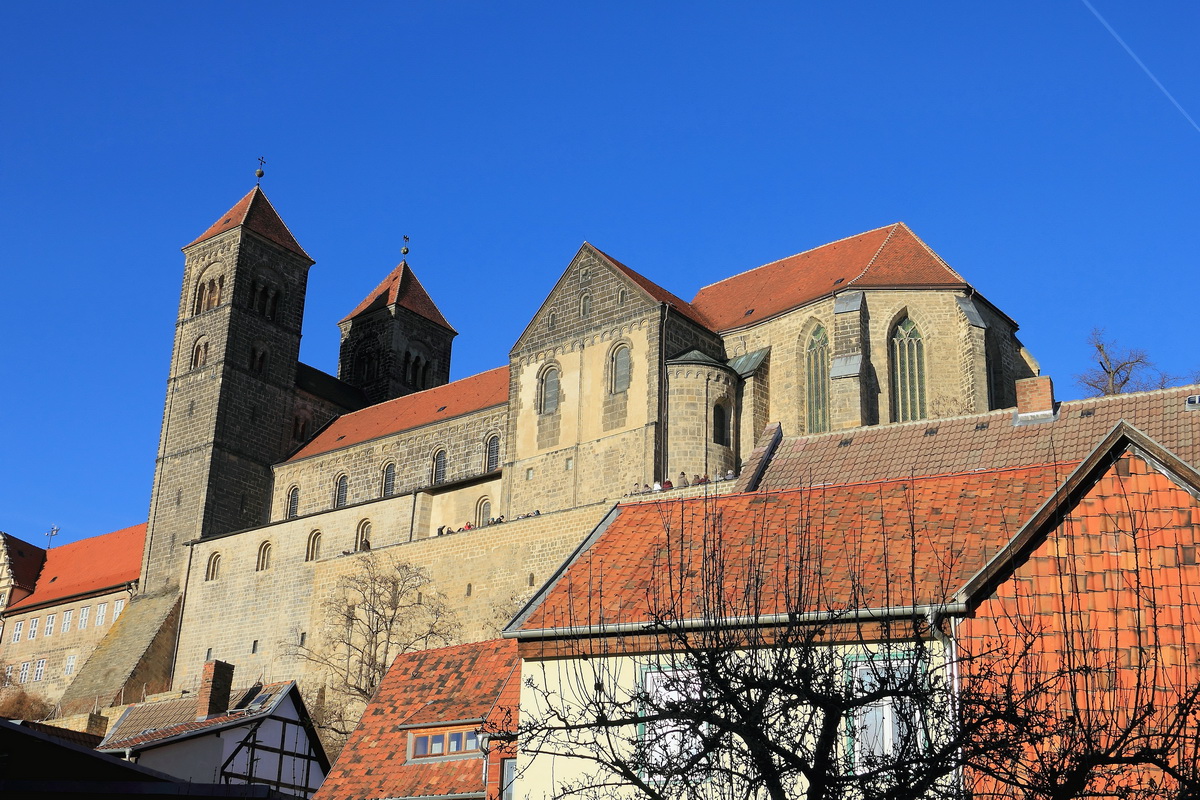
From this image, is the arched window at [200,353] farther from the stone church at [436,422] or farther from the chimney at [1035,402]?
the chimney at [1035,402]

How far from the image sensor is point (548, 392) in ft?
165

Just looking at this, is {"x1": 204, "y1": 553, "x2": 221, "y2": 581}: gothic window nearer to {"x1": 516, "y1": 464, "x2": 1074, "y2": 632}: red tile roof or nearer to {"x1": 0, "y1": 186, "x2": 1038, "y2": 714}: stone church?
{"x1": 0, "y1": 186, "x2": 1038, "y2": 714}: stone church

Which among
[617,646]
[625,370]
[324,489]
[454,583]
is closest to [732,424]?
[625,370]

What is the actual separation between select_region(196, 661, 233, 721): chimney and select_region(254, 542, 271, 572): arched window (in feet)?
86.8

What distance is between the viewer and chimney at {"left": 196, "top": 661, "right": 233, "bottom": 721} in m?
30.2

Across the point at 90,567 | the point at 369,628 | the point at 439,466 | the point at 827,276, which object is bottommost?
the point at 369,628

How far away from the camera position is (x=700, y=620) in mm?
15055

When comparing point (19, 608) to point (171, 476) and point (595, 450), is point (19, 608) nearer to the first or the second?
point (171, 476)

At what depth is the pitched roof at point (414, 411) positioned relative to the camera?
198 ft

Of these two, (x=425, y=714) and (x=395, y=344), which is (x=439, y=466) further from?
(x=425, y=714)

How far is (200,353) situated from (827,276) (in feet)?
106

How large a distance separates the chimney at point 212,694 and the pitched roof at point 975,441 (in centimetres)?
1328

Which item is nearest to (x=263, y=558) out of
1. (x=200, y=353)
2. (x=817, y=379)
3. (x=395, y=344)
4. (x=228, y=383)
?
(x=228, y=383)

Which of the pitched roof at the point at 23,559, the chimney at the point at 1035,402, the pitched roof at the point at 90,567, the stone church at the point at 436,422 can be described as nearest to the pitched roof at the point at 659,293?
the stone church at the point at 436,422
